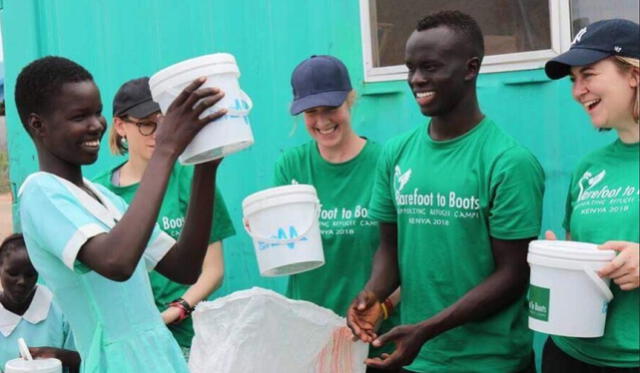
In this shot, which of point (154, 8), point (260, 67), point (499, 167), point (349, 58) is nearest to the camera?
point (499, 167)

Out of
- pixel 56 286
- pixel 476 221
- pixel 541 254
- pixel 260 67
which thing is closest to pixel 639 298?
pixel 541 254

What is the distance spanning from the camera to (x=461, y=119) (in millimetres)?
3225

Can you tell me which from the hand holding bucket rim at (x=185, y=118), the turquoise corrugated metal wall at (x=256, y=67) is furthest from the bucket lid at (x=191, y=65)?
the turquoise corrugated metal wall at (x=256, y=67)

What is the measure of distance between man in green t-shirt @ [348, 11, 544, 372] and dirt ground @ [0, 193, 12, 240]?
32.7 ft

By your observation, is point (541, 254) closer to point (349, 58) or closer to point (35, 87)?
point (35, 87)

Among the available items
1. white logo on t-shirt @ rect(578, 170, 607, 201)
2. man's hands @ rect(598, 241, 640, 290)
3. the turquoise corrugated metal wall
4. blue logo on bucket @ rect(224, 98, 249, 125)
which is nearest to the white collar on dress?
the turquoise corrugated metal wall

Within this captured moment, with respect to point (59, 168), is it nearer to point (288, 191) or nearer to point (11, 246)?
point (288, 191)

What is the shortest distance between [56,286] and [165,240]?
0.38m

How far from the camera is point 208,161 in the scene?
279cm

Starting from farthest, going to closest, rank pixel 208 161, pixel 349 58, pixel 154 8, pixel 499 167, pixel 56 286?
1. pixel 154 8
2. pixel 349 58
3. pixel 499 167
4. pixel 208 161
5. pixel 56 286

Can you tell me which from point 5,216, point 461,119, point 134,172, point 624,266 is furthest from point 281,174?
point 5,216

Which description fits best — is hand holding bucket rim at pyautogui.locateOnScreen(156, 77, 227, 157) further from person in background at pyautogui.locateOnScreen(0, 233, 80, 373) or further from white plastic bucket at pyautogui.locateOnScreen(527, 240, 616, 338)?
person in background at pyautogui.locateOnScreen(0, 233, 80, 373)

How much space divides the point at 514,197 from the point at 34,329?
252 cm

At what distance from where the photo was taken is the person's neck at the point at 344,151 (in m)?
3.75
